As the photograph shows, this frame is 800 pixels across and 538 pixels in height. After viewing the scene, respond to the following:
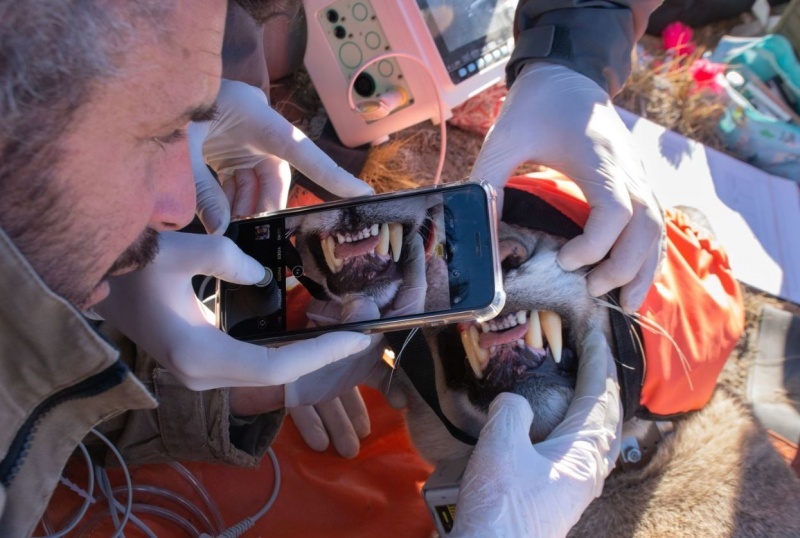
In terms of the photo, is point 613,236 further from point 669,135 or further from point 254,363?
point 669,135

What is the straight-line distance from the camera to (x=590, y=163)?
1041 mm

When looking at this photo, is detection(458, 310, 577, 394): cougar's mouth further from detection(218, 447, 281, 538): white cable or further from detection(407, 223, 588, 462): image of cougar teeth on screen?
detection(218, 447, 281, 538): white cable

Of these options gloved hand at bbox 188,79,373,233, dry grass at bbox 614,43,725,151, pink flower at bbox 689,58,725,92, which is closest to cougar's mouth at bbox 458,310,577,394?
gloved hand at bbox 188,79,373,233

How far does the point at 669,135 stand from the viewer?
184 cm

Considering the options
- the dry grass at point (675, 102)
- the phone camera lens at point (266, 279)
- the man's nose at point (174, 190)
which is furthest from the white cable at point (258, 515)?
the dry grass at point (675, 102)

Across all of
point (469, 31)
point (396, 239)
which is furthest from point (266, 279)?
point (469, 31)

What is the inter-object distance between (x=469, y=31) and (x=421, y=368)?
0.92m

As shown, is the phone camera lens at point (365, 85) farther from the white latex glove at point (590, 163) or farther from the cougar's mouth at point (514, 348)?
the cougar's mouth at point (514, 348)

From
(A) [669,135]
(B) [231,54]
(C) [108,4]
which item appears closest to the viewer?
(C) [108,4]

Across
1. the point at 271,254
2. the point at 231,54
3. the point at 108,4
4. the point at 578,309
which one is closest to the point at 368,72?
the point at 231,54

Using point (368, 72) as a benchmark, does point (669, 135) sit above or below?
below

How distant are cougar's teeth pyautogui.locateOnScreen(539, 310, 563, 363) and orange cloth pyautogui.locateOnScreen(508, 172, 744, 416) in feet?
0.57

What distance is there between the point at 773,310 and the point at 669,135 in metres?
0.61

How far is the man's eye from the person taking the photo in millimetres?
583
